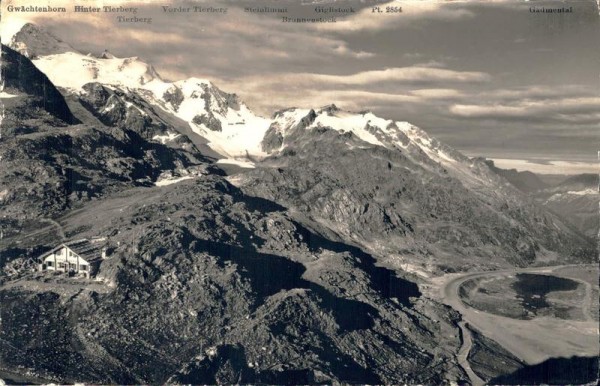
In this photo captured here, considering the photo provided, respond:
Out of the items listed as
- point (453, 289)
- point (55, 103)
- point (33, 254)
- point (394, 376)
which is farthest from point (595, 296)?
point (55, 103)

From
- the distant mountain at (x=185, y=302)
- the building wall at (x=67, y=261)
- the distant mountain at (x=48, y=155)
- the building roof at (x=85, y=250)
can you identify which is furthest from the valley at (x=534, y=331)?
the distant mountain at (x=48, y=155)

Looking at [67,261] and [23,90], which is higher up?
[23,90]

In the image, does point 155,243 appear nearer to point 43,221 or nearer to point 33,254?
point 33,254

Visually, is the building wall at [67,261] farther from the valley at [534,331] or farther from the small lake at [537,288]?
the small lake at [537,288]

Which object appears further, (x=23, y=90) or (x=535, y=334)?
(x=23, y=90)

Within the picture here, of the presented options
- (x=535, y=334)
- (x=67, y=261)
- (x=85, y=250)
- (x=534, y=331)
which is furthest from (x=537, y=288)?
(x=67, y=261)

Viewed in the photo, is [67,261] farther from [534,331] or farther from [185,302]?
[534,331]
